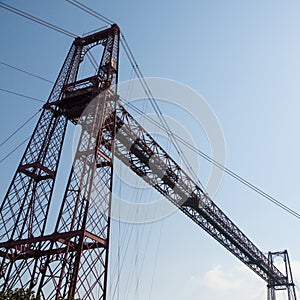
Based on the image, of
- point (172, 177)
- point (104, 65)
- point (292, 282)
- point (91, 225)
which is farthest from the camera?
point (292, 282)

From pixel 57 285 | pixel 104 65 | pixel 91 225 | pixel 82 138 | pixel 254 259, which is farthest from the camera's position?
pixel 254 259

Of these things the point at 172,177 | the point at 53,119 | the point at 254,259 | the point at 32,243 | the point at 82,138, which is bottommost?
the point at 32,243

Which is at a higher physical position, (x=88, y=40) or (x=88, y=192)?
(x=88, y=40)

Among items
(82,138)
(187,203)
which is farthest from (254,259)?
(82,138)

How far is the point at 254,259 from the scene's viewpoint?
41094 millimetres

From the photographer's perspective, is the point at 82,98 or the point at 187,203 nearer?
the point at 82,98

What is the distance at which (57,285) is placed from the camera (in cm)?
1470

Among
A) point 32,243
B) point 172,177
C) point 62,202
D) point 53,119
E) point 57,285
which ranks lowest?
point 57,285

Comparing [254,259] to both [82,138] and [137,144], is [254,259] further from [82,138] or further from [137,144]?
[82,138]

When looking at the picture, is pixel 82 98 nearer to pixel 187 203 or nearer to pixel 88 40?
pixel 88 40

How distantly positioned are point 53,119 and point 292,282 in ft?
126

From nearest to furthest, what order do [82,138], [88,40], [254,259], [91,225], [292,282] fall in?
[91,225], [82,138], [88,40], [254,259], [292,282]

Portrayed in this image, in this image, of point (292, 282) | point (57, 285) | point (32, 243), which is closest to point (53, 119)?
point (32, 243)

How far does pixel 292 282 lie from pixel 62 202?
38771 millimetres
